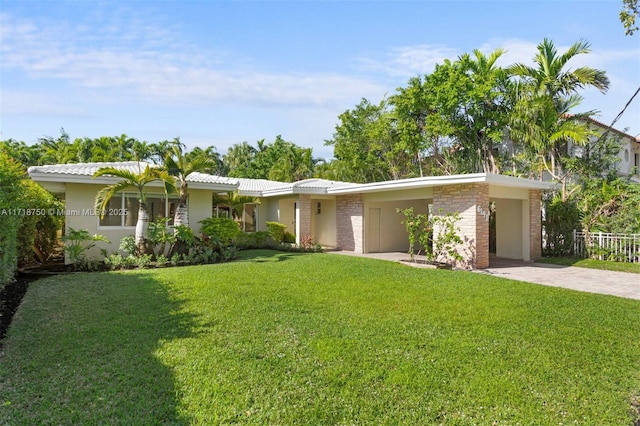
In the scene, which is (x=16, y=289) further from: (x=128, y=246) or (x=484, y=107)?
(x=484, y=107)

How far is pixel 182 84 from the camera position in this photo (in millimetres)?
14148

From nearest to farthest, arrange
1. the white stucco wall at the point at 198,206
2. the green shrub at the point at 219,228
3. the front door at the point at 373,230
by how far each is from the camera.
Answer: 1. the green shrub at the point at 219,228
2. the white stucco wall at the point at 198,206
3. the front door at the point at 373,230

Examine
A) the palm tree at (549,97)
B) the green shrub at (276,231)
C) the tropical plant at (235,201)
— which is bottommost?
the green shrub at (276,231)

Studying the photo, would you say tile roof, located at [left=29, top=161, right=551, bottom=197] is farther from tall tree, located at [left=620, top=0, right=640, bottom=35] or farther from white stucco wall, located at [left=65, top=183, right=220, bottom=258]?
tall tree, located at [left=620, top=0, right=640, bottom=35]

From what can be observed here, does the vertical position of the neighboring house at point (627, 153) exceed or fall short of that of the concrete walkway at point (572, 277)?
it exceeds it

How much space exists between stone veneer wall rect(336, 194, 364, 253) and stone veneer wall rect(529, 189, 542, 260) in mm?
7414

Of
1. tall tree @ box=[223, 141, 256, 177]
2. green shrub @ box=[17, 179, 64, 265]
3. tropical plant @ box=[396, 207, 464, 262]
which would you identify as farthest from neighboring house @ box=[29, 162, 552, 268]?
tall tree @ box=[223, 141, 256, 177]

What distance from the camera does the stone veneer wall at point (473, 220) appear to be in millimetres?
13625

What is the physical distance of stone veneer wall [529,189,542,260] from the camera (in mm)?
16031

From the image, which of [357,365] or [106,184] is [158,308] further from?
[106,184]

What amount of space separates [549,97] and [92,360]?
843 inches

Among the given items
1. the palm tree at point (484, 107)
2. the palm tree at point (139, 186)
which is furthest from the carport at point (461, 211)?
the palm tree at point (139, 186)

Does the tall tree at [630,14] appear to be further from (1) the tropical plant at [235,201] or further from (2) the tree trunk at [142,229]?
(1) the tropical plant at [235,201]

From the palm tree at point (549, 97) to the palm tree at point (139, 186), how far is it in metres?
16.4
